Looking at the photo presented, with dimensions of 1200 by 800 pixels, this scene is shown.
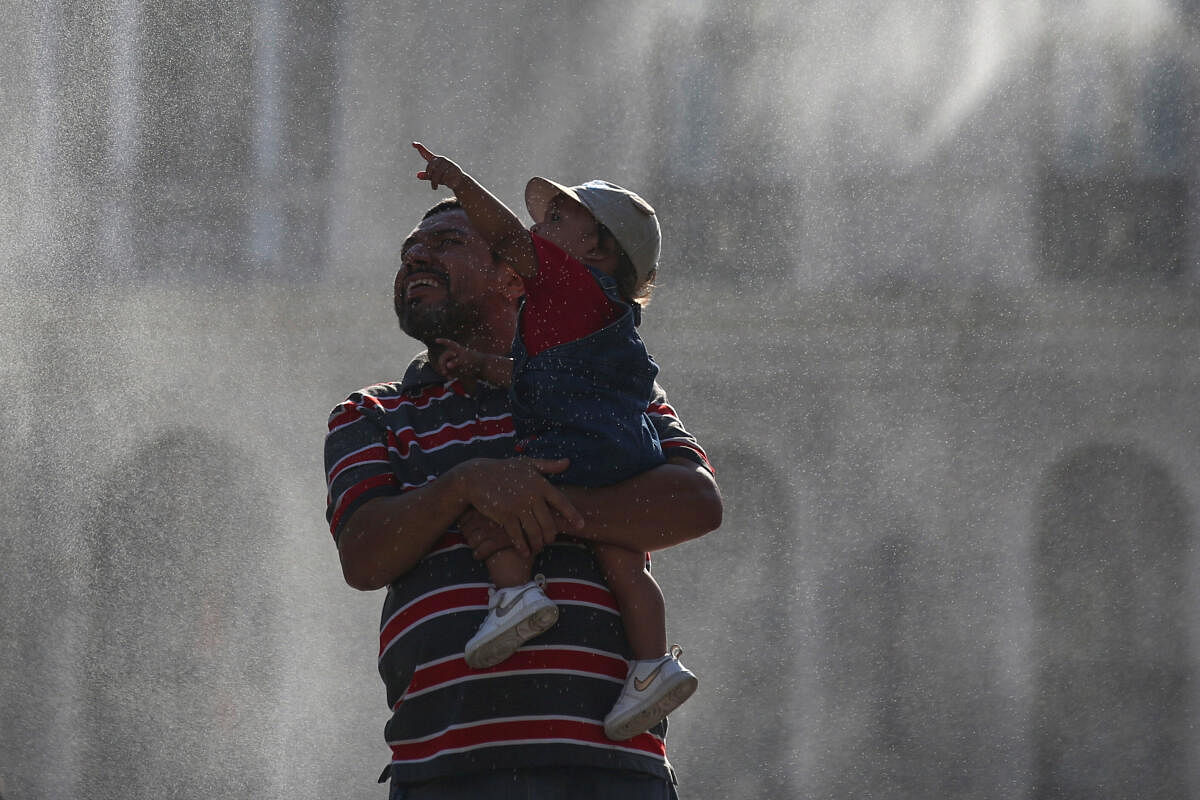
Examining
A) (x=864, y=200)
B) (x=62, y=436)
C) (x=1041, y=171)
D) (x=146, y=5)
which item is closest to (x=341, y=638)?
(x=62, y=436)

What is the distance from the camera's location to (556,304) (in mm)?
2389

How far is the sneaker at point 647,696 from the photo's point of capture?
7.04 ft

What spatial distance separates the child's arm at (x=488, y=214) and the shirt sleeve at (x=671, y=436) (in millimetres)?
366

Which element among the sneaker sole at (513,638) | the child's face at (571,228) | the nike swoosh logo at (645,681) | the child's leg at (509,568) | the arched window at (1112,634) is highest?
the child's face at (571,228)

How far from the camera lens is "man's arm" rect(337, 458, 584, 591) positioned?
218 cm

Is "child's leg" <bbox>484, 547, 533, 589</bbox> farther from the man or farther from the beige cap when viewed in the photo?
the beige cap

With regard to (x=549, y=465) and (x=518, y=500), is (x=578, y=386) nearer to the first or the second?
(x=549, y=465)

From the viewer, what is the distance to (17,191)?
21.7 ft

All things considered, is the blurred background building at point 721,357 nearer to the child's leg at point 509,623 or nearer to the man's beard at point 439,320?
the man's beard at point 439,320

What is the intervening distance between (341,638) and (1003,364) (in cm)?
375

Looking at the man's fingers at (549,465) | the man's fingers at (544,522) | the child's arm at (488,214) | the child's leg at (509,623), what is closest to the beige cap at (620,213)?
the child's arm at (488,214)

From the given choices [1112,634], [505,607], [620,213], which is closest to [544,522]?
[505,607]

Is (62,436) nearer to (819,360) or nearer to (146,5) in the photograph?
(146,5)

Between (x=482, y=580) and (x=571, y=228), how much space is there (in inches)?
26.6
